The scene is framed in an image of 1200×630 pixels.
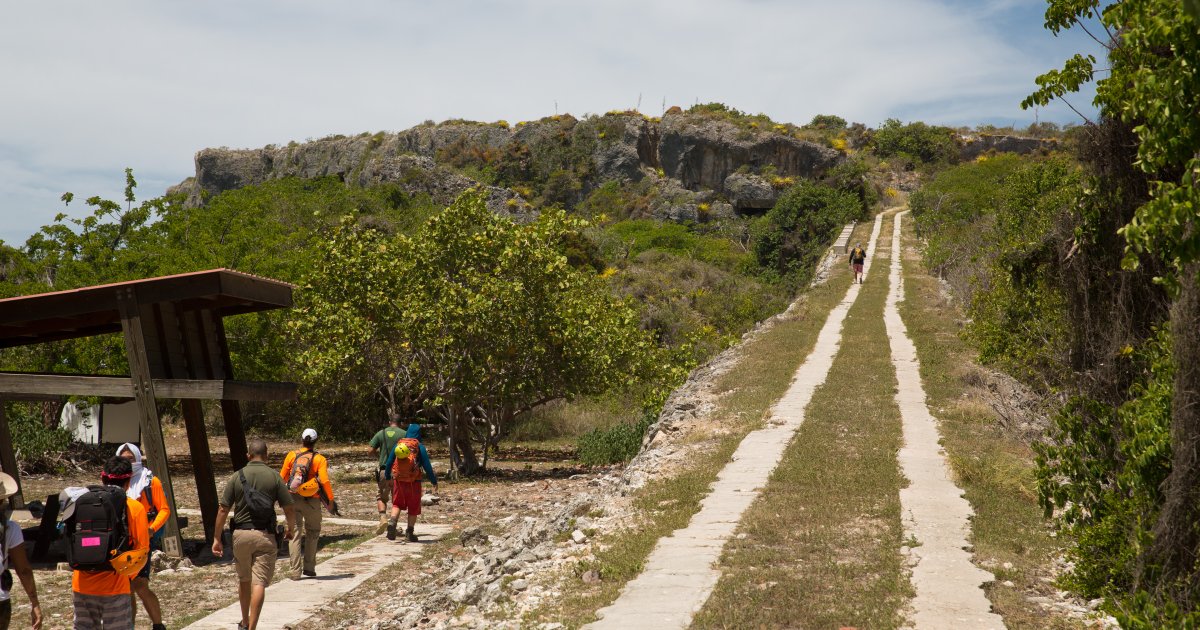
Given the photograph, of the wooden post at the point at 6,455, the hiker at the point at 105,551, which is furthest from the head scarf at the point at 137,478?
the wooden post at the point at 6,455

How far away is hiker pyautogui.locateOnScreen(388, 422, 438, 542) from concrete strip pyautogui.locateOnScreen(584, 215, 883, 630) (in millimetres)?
4383

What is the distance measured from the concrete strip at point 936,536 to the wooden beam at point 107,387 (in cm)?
877

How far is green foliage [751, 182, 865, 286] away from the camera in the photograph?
6225cm

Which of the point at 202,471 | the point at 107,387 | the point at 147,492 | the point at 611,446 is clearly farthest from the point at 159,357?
the point at 611,446

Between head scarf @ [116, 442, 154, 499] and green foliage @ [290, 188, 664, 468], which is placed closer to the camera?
head scarf @ [116, 442, 154, 499]

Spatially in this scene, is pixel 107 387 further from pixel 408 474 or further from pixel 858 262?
pixel 858 262

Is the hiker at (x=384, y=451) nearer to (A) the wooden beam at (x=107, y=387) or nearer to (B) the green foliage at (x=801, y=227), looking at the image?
(A) the wooden beam at (x=107, y=387)

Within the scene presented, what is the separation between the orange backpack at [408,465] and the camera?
13.8 m

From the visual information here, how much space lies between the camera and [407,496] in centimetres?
1405

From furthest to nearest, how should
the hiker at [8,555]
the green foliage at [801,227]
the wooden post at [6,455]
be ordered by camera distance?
the green foliage at [801,227], the wooden post at [6,455], the hiker at [8,555]

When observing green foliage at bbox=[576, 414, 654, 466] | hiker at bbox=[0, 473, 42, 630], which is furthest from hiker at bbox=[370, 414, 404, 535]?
green foliage at bbox=[576, 414, 654, 466]

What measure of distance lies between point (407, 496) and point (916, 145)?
86808 millimetres

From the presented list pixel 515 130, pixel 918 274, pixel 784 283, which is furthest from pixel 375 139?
pixel 918 274

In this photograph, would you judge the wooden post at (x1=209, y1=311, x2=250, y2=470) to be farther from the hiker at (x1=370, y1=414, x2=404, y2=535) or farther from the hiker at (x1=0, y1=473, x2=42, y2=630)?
the hiker at (x1=0, y1=473, x2=42, y2=630)
